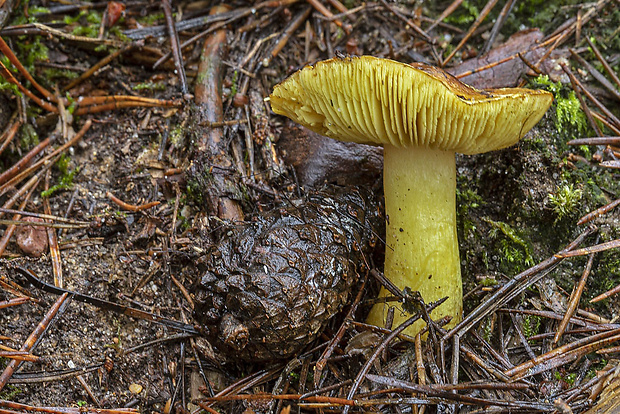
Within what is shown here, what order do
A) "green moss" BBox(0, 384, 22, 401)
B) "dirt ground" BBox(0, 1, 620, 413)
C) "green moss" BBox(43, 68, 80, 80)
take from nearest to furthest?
"green moss" BBox(0, 384, 22, 401)
"dirt ground" BBox(0, 1, 620, 413)
"green moss" BBox(43, 68, 80, 80)

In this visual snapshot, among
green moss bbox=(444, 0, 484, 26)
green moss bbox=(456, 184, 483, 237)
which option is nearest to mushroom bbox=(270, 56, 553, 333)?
Answer: green moss bbox=(456, 184, 483, 237)

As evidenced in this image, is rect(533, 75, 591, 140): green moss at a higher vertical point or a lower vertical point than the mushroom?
higher

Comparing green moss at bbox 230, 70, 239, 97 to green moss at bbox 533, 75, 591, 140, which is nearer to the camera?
green moss at bbox 533, 75, 591, 140

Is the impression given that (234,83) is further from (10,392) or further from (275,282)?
(10,392)

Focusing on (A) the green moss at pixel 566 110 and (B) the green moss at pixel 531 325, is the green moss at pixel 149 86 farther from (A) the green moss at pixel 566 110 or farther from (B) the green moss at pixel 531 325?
(B) the green moss at pixel 531 325

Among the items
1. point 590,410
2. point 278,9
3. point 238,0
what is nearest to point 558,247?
point 590,410

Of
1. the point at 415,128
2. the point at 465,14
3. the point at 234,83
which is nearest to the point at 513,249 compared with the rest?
the point at 415,128


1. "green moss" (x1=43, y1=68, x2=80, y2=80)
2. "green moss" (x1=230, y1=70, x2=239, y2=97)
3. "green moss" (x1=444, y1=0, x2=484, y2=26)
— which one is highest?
"green moss" (x1=444, y1=0, x2=484, y2=26)

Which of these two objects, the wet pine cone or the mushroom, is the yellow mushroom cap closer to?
the mushroom

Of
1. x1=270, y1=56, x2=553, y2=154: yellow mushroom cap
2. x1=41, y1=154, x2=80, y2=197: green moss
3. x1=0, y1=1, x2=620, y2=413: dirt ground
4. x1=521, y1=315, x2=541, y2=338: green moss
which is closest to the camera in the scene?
x1=270, y1=56, x2=553, y2=154: yellow mushroom cap
